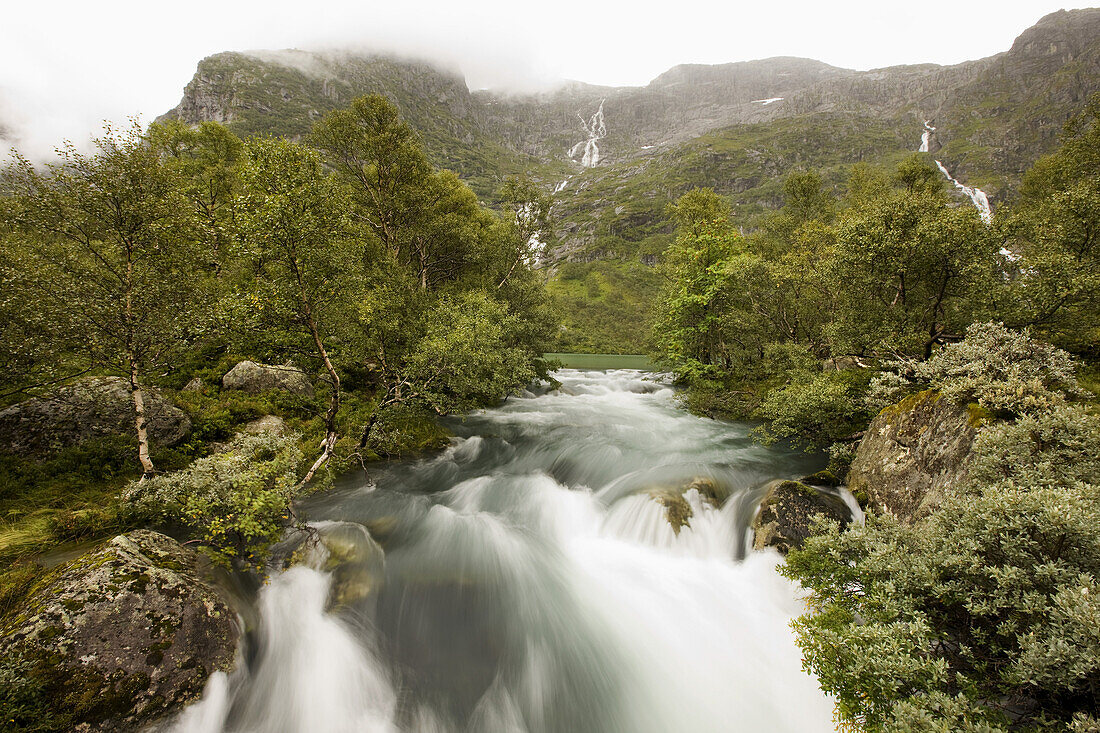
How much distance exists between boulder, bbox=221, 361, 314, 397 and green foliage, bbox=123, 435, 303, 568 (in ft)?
25.7

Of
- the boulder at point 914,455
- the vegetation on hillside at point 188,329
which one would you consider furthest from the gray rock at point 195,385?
the boulder at point 914,455

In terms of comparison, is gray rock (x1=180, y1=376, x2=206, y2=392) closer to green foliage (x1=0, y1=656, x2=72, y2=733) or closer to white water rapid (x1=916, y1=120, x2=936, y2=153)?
green foliage (x1=0, y1=656, x2=72, y2=733)

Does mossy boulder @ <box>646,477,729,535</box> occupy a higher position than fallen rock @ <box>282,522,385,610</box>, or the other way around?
fallen rock @ <box>282,522,385,610</box>

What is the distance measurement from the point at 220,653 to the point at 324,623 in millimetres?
1786

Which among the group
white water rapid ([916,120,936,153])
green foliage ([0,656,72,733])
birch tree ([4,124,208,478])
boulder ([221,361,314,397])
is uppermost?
white water rapid ([916,120,936,153])

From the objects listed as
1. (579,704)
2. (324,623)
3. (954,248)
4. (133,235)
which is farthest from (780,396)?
(133,235)

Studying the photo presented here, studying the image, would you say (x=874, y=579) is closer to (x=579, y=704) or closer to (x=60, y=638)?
(x=579, y=704)

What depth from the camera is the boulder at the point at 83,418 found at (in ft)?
33.5

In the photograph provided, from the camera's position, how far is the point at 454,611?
29.3 ft

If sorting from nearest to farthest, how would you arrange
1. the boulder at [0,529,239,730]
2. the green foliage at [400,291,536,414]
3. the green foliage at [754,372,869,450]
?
the boulder at [0,529,239,730], the green foliage at [754,372,869,450], the green foliage at [400,291,536,414]

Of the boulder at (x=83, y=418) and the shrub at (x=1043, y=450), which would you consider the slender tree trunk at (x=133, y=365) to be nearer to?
the boulder at (x=83, y=418)

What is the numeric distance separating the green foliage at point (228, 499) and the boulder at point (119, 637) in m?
0.96

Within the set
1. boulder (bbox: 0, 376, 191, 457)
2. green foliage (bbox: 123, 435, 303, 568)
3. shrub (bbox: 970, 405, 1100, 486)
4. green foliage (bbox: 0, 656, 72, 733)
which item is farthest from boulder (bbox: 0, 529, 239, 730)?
shrub (bbox: 970, 405, 1100, 486)

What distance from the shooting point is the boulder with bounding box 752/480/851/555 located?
966 centimetres
